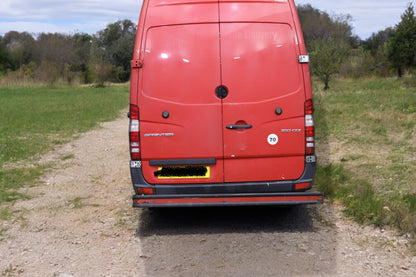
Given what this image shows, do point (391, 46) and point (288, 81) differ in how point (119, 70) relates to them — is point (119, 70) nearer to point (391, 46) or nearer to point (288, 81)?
point (391, 46)

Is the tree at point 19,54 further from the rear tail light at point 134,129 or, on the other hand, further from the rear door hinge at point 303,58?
the rear door hinge at point 303,58

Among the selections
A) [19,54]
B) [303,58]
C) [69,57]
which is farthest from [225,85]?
[19,54]

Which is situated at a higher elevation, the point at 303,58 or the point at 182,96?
the point at 303,58

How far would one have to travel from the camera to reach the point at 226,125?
5.59 m

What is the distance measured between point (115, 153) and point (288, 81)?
23.5 ft

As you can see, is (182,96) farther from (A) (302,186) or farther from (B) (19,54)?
(B) (19,54)

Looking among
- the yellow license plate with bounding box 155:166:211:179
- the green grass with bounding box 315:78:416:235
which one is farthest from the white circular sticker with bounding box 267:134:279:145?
the green grass with bounding box 315:78:416:235

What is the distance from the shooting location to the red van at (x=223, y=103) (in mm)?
5539

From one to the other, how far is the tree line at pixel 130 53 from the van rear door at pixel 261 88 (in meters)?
26.2

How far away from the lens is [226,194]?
5.56 meters

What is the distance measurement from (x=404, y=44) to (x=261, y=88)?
1375 inches

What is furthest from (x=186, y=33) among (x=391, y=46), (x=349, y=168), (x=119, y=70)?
(x=119, y=70)

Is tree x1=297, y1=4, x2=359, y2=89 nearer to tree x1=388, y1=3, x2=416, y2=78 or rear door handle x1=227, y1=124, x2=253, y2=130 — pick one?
tree x1=388, y1=3, x2=416, y2=78

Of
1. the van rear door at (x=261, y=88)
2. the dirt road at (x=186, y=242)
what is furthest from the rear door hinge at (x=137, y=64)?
the dirt road at (x=186, y=242)
